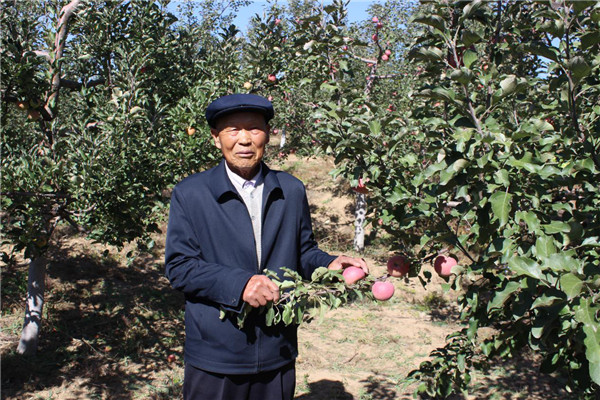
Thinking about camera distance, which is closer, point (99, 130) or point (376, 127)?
point (376, 127)

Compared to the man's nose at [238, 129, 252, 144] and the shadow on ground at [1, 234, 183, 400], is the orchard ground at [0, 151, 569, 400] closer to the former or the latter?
the shadow on ground at [1, 234, 183, 400]

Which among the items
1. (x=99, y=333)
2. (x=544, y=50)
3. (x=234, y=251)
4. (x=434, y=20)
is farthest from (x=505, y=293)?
(x=99, y=333)

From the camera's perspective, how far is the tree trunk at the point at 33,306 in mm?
5844

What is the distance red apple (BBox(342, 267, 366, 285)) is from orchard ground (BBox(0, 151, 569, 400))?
2.42m

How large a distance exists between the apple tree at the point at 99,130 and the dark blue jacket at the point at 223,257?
2.04 metres

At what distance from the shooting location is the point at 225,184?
2.14m

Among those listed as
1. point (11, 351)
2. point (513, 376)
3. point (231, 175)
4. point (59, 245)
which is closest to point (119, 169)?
point (231, 175)

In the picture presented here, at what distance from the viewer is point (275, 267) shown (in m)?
2.19

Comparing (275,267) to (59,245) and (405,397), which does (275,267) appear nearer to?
(405,397)

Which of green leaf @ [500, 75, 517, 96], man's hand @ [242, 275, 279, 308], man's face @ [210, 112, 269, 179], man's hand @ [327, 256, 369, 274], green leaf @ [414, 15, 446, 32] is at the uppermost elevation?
green leaf @ [414, 15, 446, 32]

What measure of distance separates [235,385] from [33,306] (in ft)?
16.3

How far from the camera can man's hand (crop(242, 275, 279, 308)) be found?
1.81 m

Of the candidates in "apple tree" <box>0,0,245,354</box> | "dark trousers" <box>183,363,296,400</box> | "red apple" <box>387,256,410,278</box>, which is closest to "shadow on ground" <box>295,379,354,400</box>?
"apple tree" <box>0,0,245,354</box>

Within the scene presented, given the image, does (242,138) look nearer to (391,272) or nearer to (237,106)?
(237,106)
